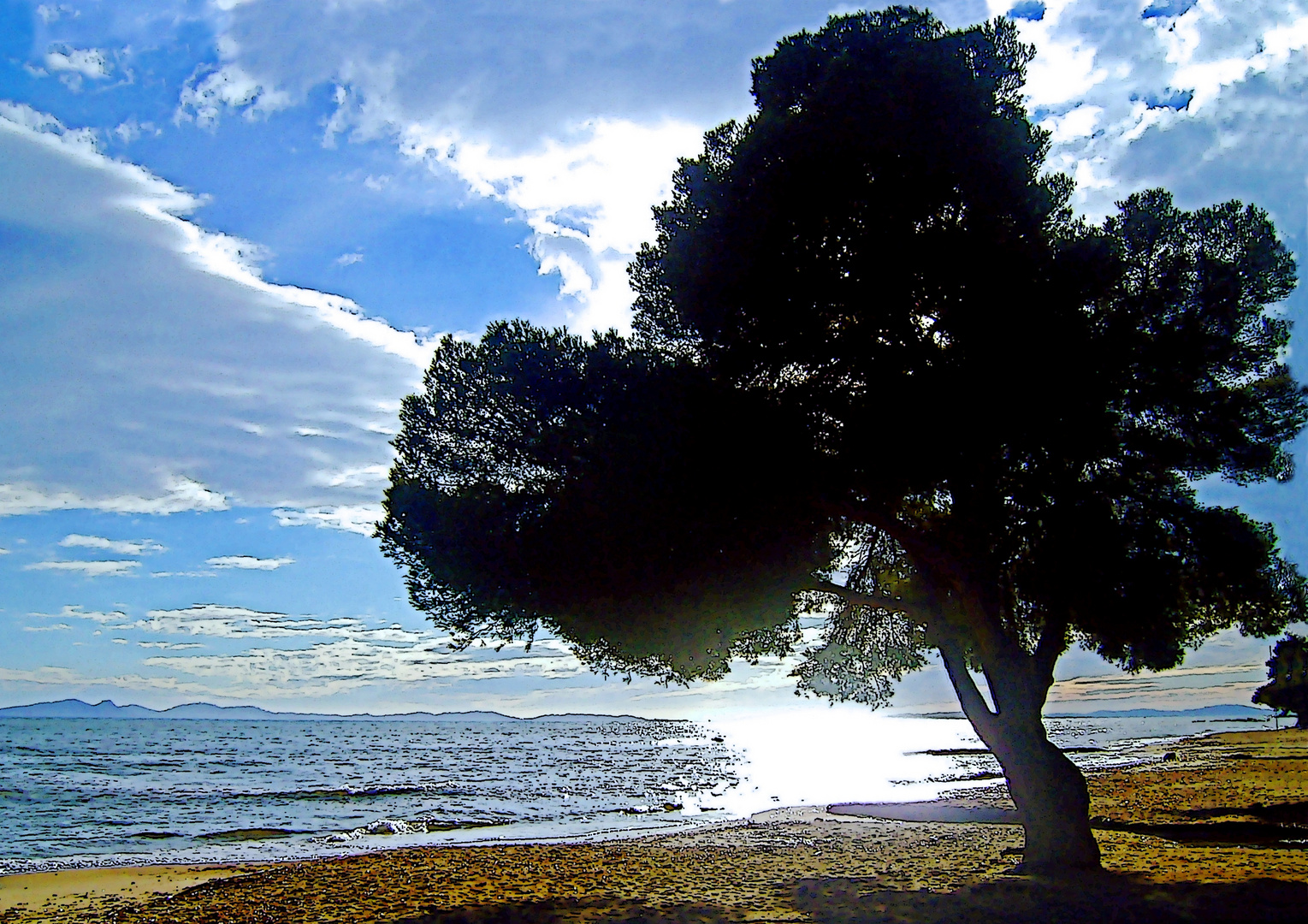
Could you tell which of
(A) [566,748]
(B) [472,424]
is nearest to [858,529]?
(B) [472,424]

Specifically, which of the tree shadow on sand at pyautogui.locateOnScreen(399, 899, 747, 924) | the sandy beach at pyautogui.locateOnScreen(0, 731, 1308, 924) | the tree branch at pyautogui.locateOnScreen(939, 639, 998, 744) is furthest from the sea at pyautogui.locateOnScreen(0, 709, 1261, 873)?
the tree branch at pyautogui.locateOnScreen(939, 639, 998, 744)

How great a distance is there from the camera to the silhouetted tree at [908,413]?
11.4 meters

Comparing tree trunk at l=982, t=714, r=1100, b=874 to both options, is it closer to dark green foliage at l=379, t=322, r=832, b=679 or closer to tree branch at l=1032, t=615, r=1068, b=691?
tree branch at l=1032, t=615, r=1068, b=691

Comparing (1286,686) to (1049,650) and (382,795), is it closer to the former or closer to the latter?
(382,795)

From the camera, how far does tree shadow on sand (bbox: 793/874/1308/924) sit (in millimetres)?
9102

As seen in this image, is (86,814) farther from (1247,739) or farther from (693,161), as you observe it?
(1247,739)

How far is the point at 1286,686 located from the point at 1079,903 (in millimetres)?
75745

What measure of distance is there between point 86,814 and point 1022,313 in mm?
35615

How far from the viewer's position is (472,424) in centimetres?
1266

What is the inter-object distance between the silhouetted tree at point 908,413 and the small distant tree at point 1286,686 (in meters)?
67.0

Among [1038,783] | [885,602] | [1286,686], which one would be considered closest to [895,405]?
[885,602]

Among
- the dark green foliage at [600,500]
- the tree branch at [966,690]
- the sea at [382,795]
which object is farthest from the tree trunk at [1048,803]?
the sea at [382,795]

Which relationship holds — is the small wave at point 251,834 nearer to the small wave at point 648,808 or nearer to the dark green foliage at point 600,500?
the small wave at point 648,808

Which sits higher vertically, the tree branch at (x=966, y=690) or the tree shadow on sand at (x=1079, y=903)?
the tree branch at (x=966, y=690)
